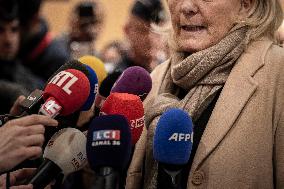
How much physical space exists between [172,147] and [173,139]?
20 mm

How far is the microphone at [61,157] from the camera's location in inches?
36.2

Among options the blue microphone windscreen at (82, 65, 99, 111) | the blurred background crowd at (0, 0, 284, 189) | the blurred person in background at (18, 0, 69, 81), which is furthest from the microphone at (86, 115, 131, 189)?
the blurred person in background at (18, 0, 69, 81)

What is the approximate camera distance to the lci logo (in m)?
0.85

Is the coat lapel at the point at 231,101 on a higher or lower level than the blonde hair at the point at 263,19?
lower

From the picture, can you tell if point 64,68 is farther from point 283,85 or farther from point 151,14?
point 151,14

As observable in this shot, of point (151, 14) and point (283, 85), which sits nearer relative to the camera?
point (283, 85)

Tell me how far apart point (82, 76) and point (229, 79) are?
0.38 metres

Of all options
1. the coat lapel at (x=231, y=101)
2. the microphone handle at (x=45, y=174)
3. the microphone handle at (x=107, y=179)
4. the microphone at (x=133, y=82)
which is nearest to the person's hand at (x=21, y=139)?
the microphone handle at (x=45, y=174)

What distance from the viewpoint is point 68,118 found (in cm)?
116

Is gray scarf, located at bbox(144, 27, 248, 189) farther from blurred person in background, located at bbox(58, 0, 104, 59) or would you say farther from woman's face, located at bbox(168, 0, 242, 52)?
blurred person in background, located at bbox(58, 0, 104, 59)

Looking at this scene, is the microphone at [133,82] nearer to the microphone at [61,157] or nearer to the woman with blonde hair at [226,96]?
the woman with blonde hair at [226,96]

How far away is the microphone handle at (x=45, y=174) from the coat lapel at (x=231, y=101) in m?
0.35

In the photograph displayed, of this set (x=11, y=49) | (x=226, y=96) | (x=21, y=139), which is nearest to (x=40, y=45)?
(x=11, y=49)

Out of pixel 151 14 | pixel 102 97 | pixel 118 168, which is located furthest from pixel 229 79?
pixel 151 14
